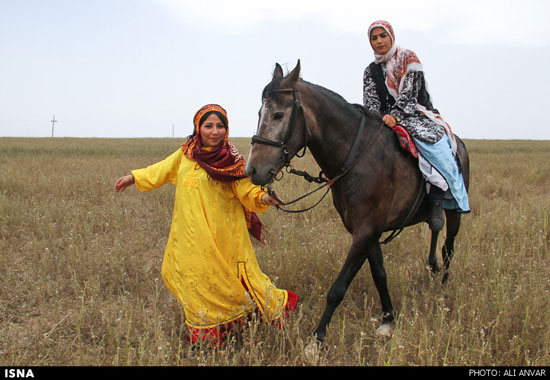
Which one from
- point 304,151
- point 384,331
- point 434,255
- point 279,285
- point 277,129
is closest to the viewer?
point 277,129

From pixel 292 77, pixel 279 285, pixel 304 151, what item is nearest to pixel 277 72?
pixel 292 77

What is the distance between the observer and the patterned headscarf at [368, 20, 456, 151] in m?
3.56

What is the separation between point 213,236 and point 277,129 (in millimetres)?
1068

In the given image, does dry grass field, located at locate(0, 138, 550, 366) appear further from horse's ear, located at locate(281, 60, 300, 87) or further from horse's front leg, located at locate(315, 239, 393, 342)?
horse's ear, located at locate(281, 60, 300, 87)

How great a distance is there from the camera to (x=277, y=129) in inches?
101

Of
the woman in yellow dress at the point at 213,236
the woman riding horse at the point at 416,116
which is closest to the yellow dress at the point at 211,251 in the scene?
the woman in yellow dress at the point at 213,236

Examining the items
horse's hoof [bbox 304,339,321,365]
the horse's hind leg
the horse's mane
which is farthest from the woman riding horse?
horse's hoof [bbox 304,339,321,365]

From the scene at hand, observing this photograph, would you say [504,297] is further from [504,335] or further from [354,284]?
[354,284]

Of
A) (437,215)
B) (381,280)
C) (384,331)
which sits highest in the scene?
(437,215)

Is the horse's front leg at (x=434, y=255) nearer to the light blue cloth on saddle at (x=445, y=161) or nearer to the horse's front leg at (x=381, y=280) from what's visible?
the light blue cloth on saddle at (x=445, y=161)

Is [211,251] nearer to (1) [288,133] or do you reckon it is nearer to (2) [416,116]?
(1) [288,133]
